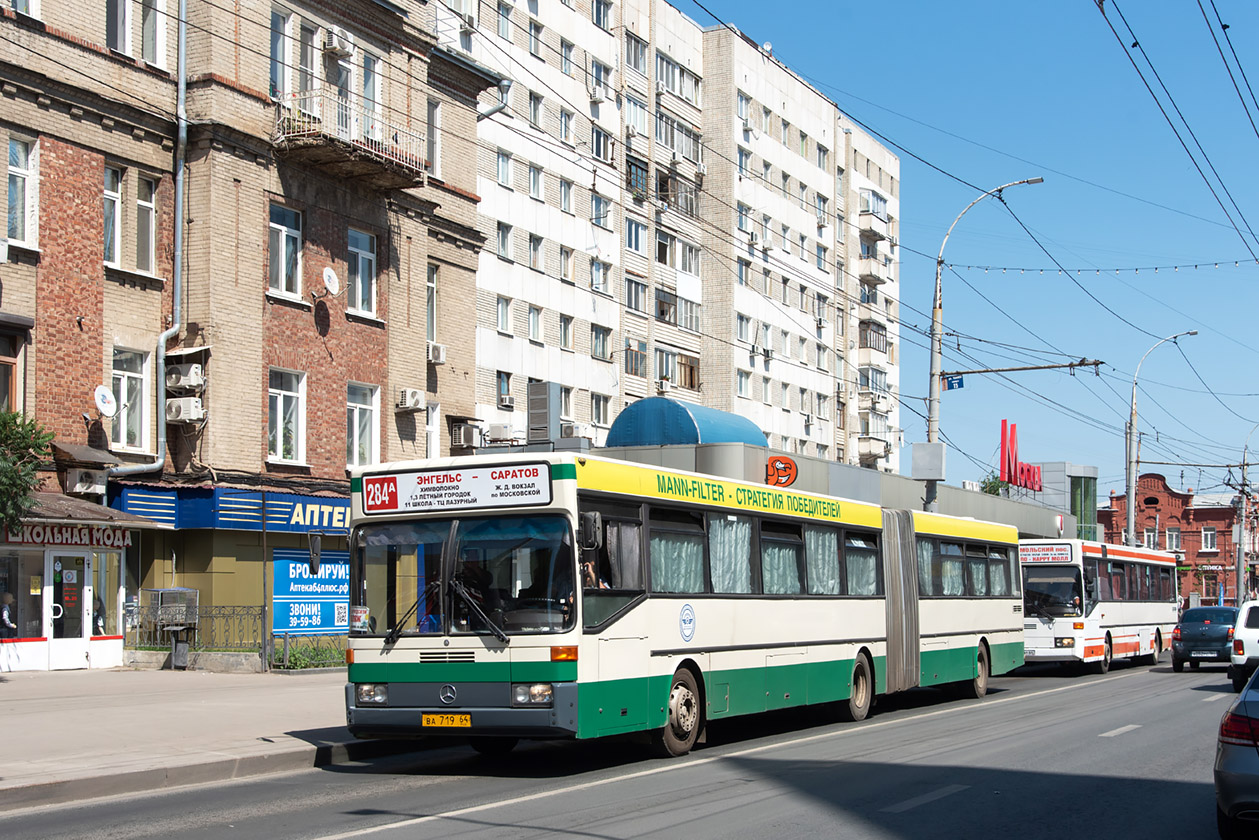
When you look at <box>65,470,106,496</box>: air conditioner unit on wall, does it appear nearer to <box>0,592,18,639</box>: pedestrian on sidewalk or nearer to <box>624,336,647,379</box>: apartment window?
<box>0,592,18,639</box>: pedestrian on sidewalk

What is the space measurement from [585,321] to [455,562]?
1327 inches

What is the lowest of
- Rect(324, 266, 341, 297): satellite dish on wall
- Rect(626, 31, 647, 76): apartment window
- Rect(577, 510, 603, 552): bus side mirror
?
Rect(577, 510, 603, 552): bus side mirror

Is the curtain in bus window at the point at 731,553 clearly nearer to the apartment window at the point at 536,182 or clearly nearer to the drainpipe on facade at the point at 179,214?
the drainpipe on facade at the point at 179,214

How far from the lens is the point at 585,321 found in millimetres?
45875

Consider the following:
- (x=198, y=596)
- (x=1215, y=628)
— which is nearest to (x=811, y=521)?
(x=198, y=596)

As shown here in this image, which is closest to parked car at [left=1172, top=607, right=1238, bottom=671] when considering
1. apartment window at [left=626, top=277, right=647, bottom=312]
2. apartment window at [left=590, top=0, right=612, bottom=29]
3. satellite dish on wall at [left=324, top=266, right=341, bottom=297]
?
satellite dish on wall at [left=324, top=266, right=341, bottom=297]

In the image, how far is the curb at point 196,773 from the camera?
35.4ft

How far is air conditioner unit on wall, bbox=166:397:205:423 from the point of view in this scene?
24812 mm

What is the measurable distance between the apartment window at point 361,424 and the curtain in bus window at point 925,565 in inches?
508

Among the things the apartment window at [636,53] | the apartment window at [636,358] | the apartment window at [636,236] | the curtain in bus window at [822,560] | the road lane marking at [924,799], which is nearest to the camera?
the road lane marking at [924,799]

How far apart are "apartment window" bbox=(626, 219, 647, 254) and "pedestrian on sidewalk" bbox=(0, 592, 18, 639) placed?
29.7 meters

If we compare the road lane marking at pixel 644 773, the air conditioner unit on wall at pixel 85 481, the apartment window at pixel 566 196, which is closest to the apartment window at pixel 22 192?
the air conditioner unit on wall at pixel 85 481

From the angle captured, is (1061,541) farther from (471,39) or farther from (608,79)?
(608,79)

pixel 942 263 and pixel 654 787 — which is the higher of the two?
pixel 942 263
